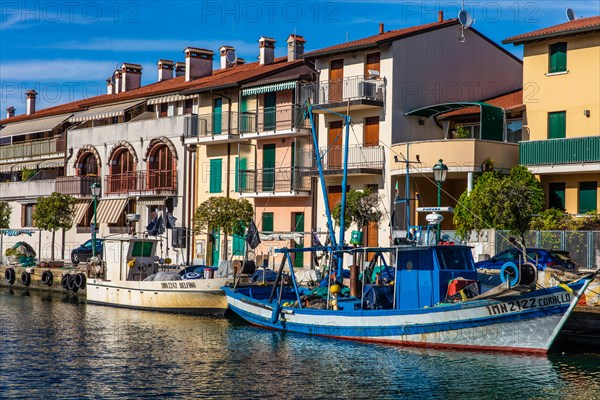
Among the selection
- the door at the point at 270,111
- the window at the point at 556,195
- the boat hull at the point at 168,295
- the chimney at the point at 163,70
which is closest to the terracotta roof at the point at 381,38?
the door at the point at 270,111

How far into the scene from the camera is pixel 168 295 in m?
37.8

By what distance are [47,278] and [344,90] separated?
1747 centimetres

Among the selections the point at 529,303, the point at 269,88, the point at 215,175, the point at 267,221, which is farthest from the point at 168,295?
the point at 215,175

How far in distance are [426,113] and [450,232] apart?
7.00m

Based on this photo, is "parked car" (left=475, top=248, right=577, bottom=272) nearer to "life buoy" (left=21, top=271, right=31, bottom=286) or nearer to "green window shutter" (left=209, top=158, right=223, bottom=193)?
"green window shutter" (left=209, top=158, right=223, bottom=193)

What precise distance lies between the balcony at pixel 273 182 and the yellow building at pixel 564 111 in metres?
11.5

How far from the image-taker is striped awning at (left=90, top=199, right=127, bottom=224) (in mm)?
59094

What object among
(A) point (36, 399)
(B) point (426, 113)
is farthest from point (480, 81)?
(A) point (36, 399)

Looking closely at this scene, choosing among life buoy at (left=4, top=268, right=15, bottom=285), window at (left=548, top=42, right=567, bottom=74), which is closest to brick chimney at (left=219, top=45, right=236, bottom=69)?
life buoy at (left=4, top=268, right=15, bottom=285)

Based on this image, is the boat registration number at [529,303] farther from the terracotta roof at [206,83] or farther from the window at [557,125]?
the terracotta roof at [206,83]

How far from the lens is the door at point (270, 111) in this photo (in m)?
50.1

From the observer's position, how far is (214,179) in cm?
5422

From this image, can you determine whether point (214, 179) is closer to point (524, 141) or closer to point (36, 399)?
point (524, 141)

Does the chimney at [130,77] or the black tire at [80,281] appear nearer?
the black tire at [80,281]
